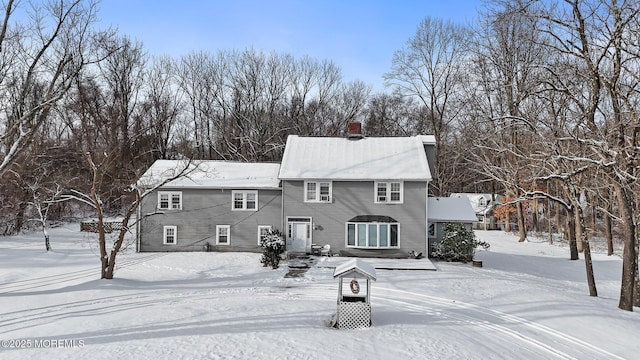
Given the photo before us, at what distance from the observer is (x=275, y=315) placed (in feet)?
41.4

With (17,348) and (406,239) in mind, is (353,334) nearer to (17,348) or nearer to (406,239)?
(17,348)

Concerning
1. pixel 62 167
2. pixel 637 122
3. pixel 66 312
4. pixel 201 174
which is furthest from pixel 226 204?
pixel 62 167

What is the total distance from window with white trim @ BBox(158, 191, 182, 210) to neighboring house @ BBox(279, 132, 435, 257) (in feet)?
20.2

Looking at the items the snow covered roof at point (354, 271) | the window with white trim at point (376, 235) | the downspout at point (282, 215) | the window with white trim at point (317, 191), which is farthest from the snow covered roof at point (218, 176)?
the snow covered roof at point (354, 271)

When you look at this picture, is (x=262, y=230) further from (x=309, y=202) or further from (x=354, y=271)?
(x=354, y=271)

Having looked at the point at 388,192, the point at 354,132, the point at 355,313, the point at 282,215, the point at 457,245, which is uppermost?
the point at 354,132

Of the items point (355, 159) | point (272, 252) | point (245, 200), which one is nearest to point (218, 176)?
point (245, 200)

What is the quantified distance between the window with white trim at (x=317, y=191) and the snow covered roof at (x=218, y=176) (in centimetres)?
185

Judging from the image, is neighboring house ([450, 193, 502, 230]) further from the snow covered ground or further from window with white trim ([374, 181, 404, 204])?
the snow covered ground

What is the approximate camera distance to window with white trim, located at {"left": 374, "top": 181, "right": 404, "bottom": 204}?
75.8ft

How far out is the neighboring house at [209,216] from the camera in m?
24.2

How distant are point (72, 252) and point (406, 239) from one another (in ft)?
60.6

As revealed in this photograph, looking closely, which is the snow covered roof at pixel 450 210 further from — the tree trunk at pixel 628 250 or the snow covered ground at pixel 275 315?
the tree trunk at pixel 628 250

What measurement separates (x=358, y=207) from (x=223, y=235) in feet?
25.7
